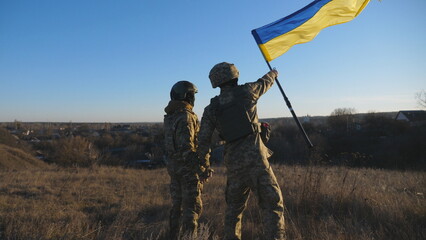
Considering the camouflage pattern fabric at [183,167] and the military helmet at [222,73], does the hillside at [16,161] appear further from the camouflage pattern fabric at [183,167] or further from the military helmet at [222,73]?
the military helmet at [222,73]

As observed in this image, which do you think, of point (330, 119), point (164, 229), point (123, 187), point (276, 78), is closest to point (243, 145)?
point (276, 78)

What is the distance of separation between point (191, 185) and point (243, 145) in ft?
3.00

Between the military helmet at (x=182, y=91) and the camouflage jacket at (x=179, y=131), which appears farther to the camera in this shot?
the military helmet at (x=182, y=91)

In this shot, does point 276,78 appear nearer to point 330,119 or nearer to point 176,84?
point 176,84

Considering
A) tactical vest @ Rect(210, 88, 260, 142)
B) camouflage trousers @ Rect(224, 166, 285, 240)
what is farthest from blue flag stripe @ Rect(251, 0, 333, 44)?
camouflage trousers @ Rect(224, 166, 285, 240)

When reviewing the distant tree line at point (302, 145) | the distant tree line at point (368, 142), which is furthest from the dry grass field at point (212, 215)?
the distant tree line at point (368, 142)

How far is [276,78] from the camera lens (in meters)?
4.04

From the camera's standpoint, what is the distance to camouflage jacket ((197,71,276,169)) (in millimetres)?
3293

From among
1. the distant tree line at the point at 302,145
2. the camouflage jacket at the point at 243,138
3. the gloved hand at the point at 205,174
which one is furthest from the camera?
the distant tree line at the point at 302,145

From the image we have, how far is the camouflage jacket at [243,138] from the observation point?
329cm

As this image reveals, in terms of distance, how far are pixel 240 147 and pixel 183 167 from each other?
863 mm

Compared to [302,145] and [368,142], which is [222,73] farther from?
[368,142]

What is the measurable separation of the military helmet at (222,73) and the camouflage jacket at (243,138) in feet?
0.37

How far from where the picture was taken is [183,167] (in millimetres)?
3734
